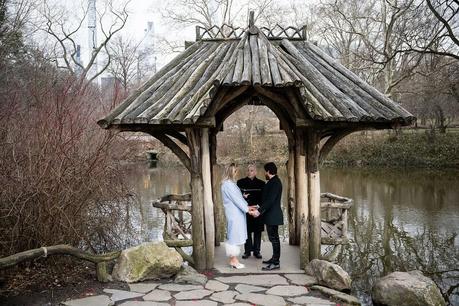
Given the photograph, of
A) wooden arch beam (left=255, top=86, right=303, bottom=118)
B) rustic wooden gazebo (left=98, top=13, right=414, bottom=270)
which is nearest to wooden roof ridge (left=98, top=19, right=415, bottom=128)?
rustic wooden gazebo (left=98, top=13, right=414, bottom=270)

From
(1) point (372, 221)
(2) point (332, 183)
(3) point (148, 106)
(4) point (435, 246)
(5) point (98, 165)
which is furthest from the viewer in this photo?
(2) point (332, 183)

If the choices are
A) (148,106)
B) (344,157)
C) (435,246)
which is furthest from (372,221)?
(344,157)

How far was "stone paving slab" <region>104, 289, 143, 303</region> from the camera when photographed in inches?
227

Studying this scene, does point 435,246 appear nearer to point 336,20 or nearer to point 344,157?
point 344,157

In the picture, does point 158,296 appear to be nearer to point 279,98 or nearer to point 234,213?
point 234,213

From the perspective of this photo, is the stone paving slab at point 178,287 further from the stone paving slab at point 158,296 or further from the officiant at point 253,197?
the officiant at point 253,197

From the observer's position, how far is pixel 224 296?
583cm

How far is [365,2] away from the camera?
28125mm

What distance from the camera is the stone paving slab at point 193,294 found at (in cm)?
579

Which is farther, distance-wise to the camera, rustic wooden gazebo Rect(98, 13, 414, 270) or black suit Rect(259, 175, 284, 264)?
black suit Rect(259, 175, 284, 264)

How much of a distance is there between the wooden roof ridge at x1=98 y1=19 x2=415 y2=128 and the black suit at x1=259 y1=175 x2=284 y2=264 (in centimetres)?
120

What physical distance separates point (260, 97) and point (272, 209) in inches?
67.1

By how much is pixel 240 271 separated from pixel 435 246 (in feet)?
20.4

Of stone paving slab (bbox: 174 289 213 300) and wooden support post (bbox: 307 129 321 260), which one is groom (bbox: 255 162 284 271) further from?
stone paving slab (bbox: 174 289 213 300)
